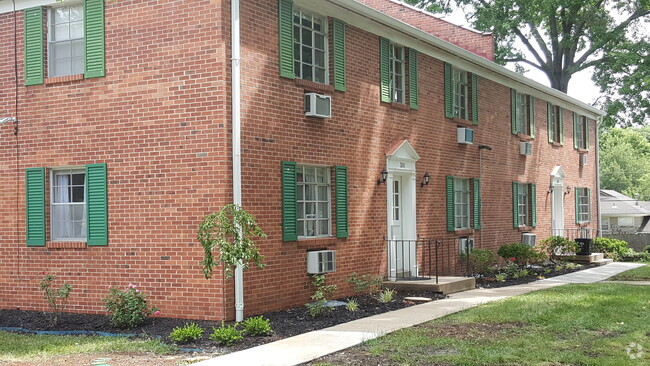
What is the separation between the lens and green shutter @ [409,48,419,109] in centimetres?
1608

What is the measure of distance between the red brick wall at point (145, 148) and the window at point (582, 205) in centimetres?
1924

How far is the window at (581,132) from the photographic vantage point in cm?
2712

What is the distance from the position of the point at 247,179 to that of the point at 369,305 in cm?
341

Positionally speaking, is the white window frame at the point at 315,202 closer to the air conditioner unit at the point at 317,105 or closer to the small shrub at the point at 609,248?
the air conditioner unit at the point at 317,105

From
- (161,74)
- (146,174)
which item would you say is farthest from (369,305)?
(161,74)

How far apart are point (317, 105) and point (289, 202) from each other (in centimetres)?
179

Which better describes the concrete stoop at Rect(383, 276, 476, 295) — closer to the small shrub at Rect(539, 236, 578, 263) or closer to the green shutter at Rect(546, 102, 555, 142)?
the small shrub at Rect(539, 236, 578, 263)

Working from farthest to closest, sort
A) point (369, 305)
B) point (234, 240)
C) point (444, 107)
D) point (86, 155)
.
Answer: point (444, 107), point (369, 305), point (86, 155), point (234, 240)

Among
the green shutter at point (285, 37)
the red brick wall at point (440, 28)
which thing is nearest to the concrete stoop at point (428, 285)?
the green shutter at point (285, 37)

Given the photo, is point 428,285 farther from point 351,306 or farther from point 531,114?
point 531,114

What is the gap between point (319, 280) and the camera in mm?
12414

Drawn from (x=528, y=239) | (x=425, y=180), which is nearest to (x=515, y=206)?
(x=528, y=239)

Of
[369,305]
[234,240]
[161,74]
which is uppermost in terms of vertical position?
[161,74]

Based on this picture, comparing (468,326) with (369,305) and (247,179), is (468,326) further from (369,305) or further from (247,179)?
(247,179)
